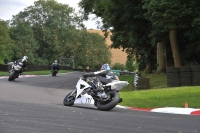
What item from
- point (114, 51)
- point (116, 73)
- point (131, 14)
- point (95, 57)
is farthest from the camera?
point (114, 51)

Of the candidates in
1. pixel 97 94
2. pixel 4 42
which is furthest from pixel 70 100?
pixel 4 42

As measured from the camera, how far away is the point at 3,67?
50000mm

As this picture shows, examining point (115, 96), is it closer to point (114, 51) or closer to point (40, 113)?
point (40, 113)

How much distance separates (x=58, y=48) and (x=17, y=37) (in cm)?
911

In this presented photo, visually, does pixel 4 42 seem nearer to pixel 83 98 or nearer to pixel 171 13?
pixel 171 13

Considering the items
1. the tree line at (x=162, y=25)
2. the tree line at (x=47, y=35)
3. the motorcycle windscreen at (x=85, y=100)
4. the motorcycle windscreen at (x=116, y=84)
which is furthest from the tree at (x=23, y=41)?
the motorcycle windscreen at (x=116, y=84)

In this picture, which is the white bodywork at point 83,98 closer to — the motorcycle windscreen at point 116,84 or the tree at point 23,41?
the motorcycle windscreen at point 116,84

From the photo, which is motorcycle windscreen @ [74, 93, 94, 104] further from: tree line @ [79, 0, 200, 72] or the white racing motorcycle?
tree line @ [79, 0, 200, 72]

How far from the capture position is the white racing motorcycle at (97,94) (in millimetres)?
11797

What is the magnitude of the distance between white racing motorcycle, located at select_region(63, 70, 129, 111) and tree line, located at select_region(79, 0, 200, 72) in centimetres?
1063

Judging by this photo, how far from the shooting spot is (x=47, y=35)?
288ft

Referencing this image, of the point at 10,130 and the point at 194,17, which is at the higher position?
the point at 194,17

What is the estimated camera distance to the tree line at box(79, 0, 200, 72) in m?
22.7

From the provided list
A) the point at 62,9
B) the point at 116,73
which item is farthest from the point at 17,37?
the point at 116,73
